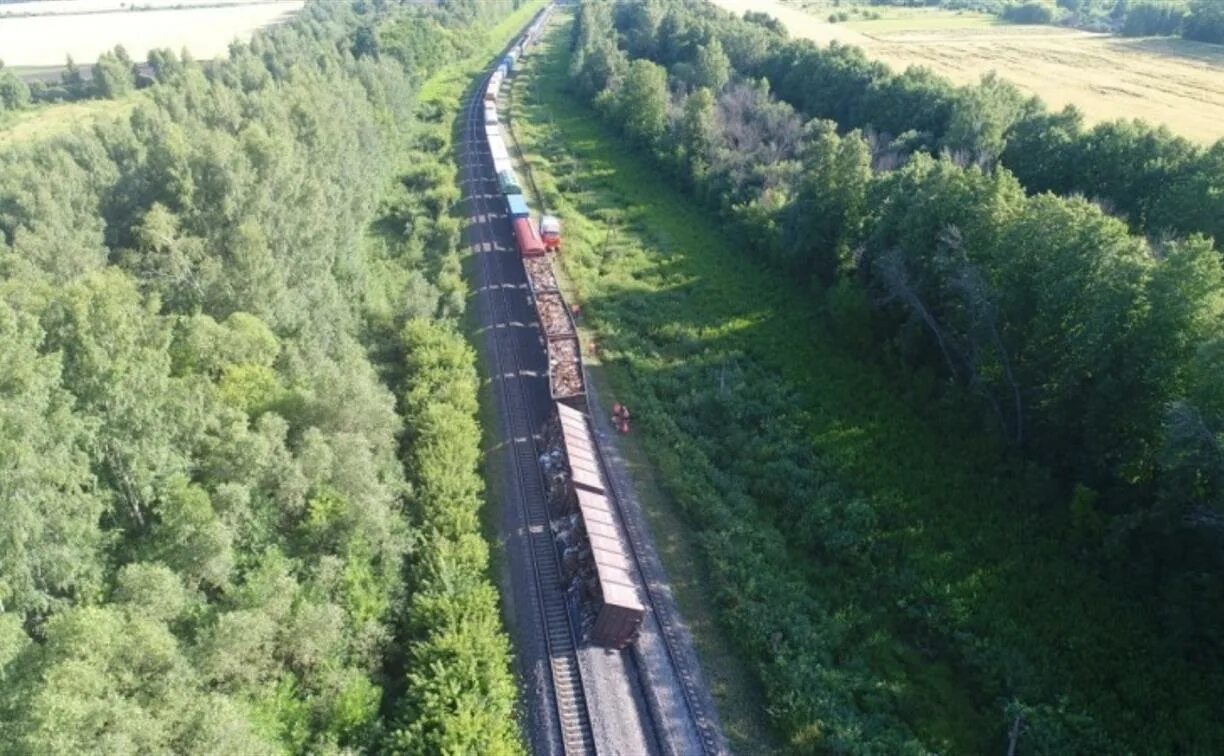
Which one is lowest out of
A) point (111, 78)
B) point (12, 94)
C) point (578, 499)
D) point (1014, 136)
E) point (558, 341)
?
point (578, 499)

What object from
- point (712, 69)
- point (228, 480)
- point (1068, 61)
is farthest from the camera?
point (1068, 61)

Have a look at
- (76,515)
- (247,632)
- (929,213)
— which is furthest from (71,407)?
(929,213)

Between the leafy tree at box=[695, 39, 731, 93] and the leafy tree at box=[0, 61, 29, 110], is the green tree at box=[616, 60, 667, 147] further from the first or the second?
the leafy tree at box=[0, 61, 29, 110]

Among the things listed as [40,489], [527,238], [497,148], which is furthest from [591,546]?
[497,148]

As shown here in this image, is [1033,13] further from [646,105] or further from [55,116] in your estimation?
[55,116]

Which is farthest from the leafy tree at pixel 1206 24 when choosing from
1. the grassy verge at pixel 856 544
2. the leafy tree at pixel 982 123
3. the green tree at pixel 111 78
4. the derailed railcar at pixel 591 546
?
the green tree at pixel 111 78

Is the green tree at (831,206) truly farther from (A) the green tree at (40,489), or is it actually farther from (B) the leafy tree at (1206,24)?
(B) the leafy tree at (1206,24)
